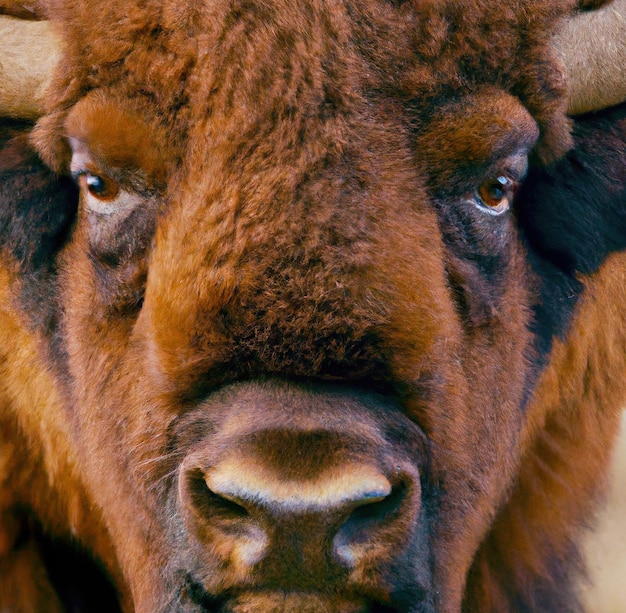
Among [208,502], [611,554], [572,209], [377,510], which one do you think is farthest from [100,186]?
[611,554]


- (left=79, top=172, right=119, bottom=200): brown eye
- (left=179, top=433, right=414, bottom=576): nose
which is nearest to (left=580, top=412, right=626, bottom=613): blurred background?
(left=179, top=433, right=414, bottom=576): nose

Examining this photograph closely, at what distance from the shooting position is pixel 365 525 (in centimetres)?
188

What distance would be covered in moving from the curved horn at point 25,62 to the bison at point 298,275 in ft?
0.05

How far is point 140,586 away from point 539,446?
1416 millimetres

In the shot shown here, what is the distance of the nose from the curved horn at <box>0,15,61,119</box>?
1.21 m

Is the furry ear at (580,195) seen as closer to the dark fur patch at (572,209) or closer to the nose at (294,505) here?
the dark fur patch at (572,209)

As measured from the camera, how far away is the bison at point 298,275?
6.19 feet

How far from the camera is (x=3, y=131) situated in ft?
8.24

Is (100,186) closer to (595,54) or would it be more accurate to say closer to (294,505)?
(294,505)

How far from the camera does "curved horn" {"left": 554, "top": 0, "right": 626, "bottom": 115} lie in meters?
2.41

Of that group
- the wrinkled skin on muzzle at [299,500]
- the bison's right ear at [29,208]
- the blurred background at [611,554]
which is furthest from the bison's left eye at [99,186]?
the blurred background at [611,554]

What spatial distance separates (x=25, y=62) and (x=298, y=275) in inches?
43.0

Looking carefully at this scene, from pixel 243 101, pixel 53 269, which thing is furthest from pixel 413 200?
pixel 53 269

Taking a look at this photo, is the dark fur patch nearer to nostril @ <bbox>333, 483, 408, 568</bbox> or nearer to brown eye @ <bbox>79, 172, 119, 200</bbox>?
nostril @ <bbox>333, 483, 408, 568</bbox>
